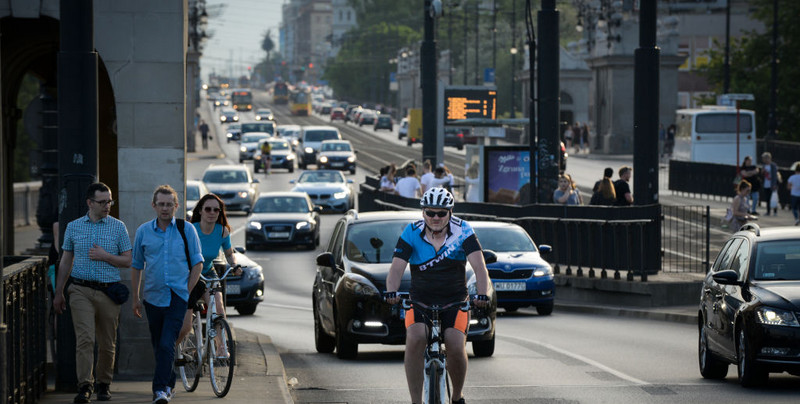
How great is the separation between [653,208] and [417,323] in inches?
543

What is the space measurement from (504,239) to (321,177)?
84.2 feet

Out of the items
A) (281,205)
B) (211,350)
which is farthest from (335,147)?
(211,350)

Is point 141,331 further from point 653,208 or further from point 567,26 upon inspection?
point 567,26

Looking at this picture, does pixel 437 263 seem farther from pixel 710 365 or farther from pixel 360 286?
pixel 360 286

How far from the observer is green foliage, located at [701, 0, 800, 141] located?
6944 centimetres

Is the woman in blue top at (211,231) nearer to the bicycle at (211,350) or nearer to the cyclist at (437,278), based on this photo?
the bicycle at (211,350)

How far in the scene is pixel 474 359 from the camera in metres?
15.5

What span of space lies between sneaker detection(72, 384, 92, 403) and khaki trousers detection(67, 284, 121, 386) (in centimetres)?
4

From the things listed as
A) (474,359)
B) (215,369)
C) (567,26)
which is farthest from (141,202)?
(567,26)

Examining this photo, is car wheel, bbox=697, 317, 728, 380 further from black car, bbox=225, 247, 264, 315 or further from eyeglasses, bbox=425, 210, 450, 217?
black car, bbox=225, 247, 264, 315

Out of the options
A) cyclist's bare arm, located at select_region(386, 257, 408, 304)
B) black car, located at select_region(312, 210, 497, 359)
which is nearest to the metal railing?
cyclist's bare arm, located at select_region(386, 257, 408, 304)

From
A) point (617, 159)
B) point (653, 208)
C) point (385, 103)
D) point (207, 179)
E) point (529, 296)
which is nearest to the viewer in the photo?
point (529, 296)

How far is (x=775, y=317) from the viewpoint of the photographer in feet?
39.4

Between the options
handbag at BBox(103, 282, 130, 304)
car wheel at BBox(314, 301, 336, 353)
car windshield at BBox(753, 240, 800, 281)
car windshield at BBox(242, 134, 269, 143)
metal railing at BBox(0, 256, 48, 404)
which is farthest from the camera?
car windshield at BBox(242, 134, 269, 143)
